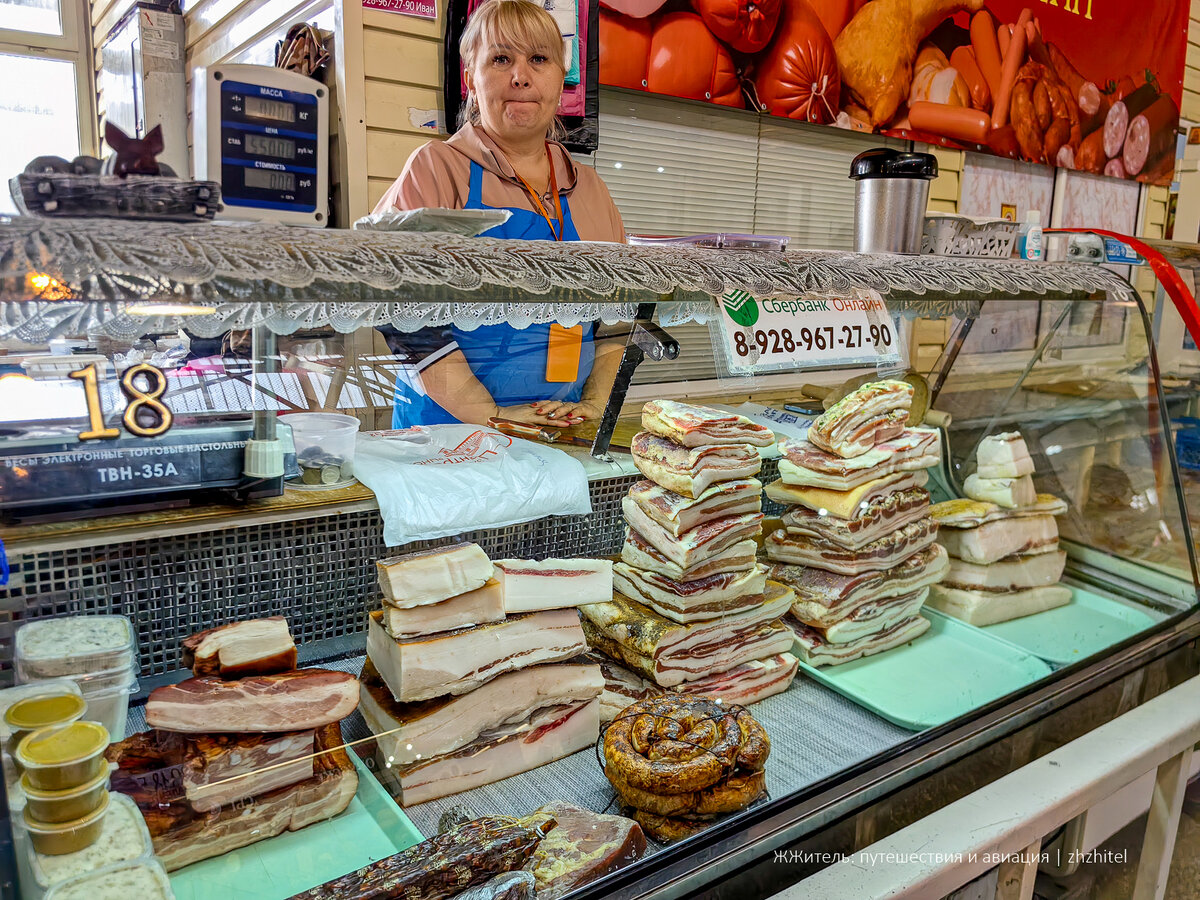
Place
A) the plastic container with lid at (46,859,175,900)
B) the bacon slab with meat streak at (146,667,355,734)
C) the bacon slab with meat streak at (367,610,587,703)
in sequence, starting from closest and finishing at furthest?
the plastic container with lid at (46,859,175,900)
the bacon slab with meat streak at (146,667,355,734)
the bacon slab with meat streak at (367,610,587,703)

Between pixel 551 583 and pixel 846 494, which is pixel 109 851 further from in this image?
pixel 846 494

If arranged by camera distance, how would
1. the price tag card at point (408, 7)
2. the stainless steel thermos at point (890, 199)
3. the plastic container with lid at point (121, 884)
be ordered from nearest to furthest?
the plastic container with lid at point (121, 884) → the stainless steel thermos at point (890, 199) → the price tag card at point (408, 7)

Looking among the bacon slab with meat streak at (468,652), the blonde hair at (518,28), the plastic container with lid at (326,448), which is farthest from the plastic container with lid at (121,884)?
the blonde hair at (518,28)

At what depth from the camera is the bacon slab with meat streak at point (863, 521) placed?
6.20ft

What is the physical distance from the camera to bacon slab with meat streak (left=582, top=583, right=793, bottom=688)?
1.62m

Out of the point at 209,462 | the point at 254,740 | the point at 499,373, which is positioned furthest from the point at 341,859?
the point at 499,373

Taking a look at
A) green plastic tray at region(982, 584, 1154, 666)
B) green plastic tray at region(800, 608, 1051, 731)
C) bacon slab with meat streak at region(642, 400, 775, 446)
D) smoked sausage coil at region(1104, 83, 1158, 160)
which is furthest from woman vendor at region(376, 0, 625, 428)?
smoked sausage coil at region(1104, 83, 1158, 160)

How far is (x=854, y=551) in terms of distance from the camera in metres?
1.90

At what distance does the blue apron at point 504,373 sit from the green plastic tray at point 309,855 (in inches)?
23.1

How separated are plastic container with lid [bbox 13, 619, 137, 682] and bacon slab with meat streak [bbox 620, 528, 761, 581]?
934mm

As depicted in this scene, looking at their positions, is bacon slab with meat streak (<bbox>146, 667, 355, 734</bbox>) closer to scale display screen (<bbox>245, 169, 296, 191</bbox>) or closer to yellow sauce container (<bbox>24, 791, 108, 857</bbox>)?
yellow sauce container (<bbox>24, 791, 108, 857</bbox>)

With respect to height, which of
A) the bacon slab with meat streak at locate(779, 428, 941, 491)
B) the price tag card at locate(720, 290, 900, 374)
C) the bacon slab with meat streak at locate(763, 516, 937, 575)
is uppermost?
the price tag card at locate(720, 290, 900, 374)

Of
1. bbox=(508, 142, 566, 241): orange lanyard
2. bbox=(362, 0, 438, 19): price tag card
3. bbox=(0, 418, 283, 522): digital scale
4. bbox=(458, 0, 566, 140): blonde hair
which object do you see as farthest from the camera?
bbox=(362, 0, 438, 19): price tag card

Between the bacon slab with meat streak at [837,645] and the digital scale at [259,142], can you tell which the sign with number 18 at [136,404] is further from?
the bacon slab with meat streak at [837,645]
